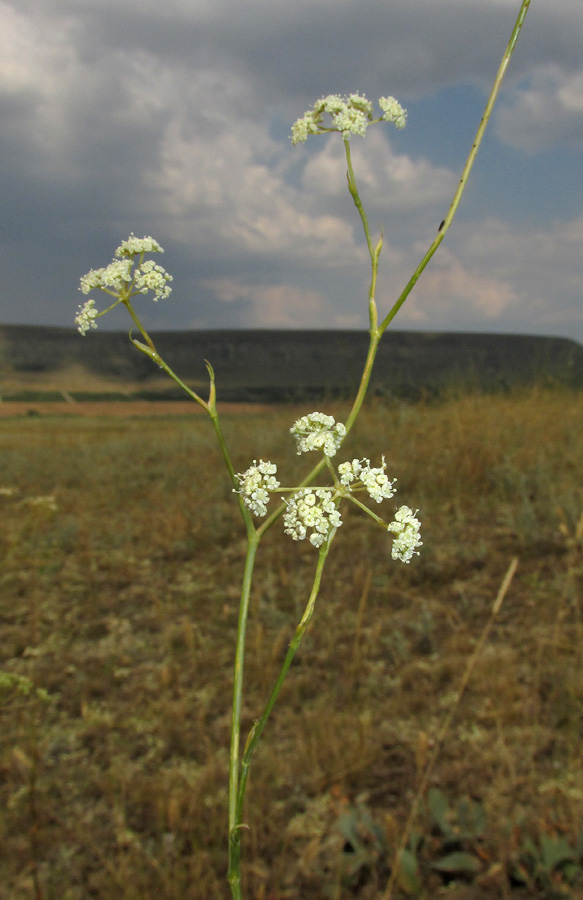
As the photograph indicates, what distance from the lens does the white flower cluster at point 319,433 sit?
28.9 inches

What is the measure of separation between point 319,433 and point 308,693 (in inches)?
98.1

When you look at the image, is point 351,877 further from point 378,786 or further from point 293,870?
point 378,786

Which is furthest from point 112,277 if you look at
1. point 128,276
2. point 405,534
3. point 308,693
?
point 308,693

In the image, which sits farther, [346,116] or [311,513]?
[346,116]

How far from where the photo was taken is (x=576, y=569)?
3613 millimetres

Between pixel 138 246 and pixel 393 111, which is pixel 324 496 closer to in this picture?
pixel 138 246

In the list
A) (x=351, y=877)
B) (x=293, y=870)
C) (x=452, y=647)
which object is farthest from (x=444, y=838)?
(x=452, y=647)

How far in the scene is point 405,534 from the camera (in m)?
0.72


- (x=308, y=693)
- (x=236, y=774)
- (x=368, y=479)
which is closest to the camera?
(x=236, y=774)

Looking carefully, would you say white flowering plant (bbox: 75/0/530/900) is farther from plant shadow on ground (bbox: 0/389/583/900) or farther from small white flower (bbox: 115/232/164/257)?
plant shadow on ground (bbox: 0/389/583/900)

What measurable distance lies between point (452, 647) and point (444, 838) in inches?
44.3

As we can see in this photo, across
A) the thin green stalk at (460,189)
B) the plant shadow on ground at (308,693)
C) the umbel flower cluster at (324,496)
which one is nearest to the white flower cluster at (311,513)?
the umbel flower cluster at (324,496)

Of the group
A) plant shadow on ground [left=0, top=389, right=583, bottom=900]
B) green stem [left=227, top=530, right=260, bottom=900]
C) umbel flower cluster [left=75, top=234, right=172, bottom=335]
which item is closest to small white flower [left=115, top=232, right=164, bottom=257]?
umbel flower cluster [left=75, top=234, right=172, bottom=335]

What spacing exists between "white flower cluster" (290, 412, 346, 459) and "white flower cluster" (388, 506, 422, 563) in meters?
0.10
